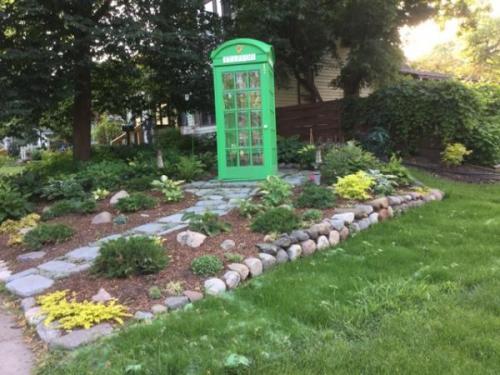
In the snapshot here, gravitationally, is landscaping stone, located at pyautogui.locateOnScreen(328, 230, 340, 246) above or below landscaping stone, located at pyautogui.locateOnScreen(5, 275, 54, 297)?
above

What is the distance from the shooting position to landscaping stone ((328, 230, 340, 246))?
5391 mm

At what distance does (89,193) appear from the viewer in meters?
7.84

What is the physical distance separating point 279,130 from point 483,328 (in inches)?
438

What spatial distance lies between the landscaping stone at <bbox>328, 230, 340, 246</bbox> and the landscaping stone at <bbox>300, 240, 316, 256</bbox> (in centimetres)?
30

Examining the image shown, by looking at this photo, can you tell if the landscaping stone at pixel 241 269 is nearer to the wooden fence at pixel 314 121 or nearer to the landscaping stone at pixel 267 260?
the landscaping stone at pixel 267 260

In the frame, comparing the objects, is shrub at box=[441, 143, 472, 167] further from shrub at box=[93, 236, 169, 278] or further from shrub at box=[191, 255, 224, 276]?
shrub at box=[93, 236, 169, 278]

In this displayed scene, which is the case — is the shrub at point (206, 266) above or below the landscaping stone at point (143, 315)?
above

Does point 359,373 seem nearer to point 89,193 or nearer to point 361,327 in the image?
point 361,327

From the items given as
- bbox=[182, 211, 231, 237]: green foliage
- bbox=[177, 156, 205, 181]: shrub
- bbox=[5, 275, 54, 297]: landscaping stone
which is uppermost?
bbox=[177, 156, 205, 181]: shrub

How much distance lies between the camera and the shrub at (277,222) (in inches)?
205

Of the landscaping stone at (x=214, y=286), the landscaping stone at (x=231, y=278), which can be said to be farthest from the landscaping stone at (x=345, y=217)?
the landscaping stone at (x=214, y=286)

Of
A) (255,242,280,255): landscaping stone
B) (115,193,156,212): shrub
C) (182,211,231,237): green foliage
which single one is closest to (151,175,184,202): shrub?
(115,193,156,212): shrub

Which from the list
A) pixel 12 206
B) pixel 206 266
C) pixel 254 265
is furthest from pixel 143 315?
pixel 12 206

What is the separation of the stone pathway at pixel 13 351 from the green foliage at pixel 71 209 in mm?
2901
